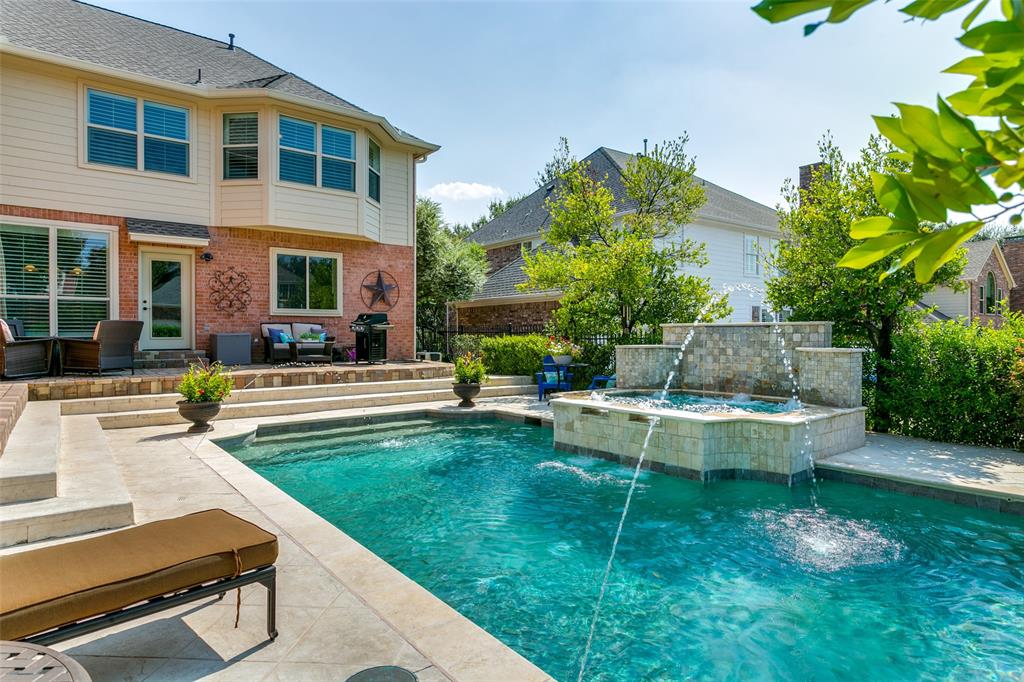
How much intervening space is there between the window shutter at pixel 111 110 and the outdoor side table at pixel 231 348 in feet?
14.6

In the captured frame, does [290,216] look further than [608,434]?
Yes

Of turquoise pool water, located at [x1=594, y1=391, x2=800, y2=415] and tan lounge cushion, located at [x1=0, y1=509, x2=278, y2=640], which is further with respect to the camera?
turquoise pool water, located at [x1=594, y1=391, x2=800, y2=415]

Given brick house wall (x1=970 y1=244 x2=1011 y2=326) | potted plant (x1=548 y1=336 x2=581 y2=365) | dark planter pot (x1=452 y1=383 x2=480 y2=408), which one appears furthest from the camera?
brick house wall (x1=970 y1=244 x2=1011 y2=326)

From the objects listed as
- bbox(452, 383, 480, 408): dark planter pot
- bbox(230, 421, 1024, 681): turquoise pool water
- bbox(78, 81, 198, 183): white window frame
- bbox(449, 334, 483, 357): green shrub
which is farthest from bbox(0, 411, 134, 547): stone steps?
bbox(449, 334, 483, 357): green shrub

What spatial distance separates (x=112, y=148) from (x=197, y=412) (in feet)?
22.6

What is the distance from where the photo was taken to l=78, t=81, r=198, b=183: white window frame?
1072 centimetres

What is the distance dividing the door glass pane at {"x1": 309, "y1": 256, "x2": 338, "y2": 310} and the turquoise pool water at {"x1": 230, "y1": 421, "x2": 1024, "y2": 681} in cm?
715

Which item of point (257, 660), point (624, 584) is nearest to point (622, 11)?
point (624, 584)

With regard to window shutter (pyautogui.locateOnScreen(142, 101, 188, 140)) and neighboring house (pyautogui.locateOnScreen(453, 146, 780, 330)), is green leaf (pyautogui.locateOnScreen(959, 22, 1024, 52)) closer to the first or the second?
window shutter (pyautogui.locateOnScreen(142, 101, 188, 140))

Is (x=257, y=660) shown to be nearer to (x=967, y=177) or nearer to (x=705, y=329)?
(x=967, y=177)

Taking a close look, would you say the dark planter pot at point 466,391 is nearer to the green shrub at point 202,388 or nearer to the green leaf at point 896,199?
the green shrub at point 202,388

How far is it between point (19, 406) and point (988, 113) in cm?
837

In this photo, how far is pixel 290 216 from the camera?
40.3ft

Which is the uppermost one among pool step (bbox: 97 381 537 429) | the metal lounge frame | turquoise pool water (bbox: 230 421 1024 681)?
the metal lounge frame
